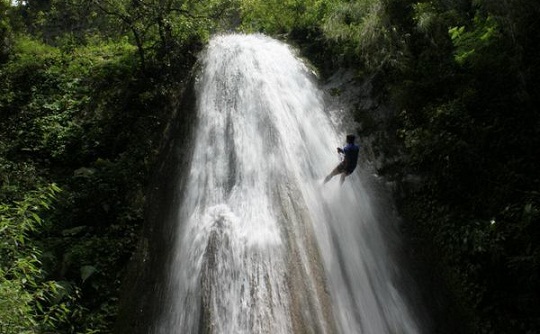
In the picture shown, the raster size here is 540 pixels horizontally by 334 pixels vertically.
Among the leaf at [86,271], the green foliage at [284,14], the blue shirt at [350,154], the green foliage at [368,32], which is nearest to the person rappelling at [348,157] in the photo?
the blue shirt at [350,154]

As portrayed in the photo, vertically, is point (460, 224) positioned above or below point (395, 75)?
below

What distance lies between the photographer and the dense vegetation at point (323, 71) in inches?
254

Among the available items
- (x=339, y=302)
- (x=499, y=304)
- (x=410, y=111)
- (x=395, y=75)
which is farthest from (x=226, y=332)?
(x=395, y=75)

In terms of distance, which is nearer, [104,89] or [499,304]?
[499,304]

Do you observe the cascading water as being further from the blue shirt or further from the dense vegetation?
the dense vegetation

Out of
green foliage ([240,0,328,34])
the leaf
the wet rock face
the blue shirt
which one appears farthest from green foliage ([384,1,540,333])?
the leaf

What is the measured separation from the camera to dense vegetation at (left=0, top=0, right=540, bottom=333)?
254 inches

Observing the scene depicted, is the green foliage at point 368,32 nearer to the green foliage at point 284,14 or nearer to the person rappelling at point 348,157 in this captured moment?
the green foliage at point 284,14

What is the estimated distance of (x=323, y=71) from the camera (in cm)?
1241

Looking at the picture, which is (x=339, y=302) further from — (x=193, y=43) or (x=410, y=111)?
(x=193, y=43)

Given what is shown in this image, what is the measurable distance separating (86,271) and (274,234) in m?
Result: 3.72

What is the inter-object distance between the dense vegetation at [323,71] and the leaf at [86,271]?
0.02 metres

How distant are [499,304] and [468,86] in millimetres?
4273

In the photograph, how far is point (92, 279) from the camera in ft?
24.7
